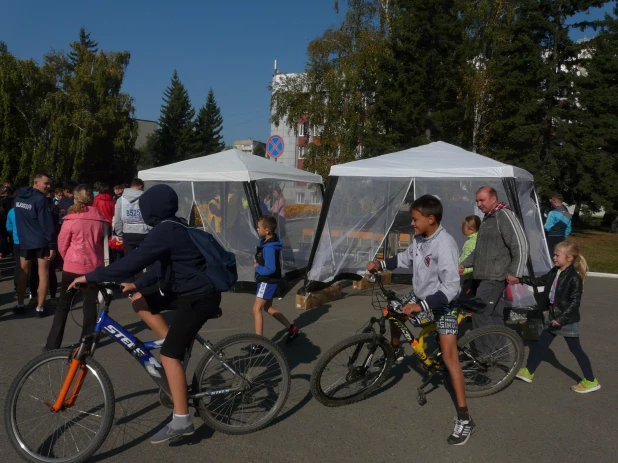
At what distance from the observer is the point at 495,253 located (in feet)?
17.9

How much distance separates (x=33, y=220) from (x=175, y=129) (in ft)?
161

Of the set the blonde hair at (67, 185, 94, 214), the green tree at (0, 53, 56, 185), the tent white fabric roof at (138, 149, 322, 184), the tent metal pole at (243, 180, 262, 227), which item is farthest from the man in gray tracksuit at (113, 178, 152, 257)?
the green tree at (0, 53, 56, 185)

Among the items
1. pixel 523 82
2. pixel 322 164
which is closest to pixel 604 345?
pixel 523 82

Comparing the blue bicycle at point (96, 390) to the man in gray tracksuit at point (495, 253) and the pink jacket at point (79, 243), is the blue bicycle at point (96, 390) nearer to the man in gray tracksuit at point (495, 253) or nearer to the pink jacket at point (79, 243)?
the pink jacket at point (79, 243)

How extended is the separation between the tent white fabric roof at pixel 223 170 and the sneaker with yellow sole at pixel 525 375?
5.57m

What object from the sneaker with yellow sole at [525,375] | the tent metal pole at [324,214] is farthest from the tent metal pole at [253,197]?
the sneaker with yellow sole at [525,375]

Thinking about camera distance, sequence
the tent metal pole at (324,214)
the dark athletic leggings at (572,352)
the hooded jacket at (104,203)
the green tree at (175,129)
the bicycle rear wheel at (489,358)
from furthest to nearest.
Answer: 1. the green tree at (175,129)
2. the hooded jacket at (104,203)
3. the tent metal pole at (324,214)
4. the dark athletic leggings at (572,352)
5. the bicycle rear wheel at (489,358)

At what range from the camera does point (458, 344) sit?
4590 millimetres

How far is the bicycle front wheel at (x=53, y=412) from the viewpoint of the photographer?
3397 mm

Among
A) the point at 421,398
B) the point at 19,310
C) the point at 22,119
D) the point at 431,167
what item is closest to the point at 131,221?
the point at 19,310

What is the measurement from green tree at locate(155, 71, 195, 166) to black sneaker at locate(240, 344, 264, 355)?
51502 mm

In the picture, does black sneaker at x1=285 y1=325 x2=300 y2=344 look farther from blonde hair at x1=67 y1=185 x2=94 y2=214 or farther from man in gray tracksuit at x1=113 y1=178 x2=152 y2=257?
man in gray tracksuit at x1=113 y1=178 x2=152 y2=257

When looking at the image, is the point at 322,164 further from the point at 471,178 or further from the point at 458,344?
the point at 458,344

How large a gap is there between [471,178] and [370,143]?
18.3 m
